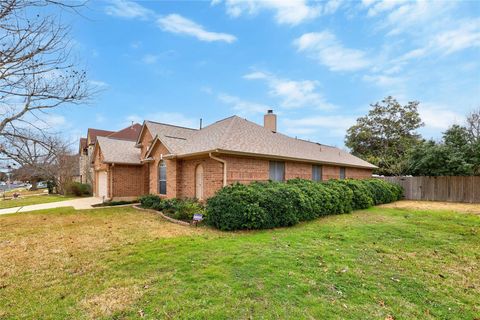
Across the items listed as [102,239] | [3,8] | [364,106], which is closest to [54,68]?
[3,8]

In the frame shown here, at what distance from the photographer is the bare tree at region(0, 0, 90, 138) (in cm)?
397

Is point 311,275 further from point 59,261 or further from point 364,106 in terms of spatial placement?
point 364,106

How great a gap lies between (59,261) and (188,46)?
12.3m

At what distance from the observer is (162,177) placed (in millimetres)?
15117

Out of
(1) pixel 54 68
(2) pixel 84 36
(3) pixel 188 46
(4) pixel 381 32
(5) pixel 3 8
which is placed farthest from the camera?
(3) pixel 188 46

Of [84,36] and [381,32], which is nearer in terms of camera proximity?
[84,36]

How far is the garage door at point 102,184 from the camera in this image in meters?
19.1

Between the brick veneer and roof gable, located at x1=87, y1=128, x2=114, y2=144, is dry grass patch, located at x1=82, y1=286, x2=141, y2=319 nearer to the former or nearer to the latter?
the brick veneer

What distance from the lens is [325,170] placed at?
17297 millimetres

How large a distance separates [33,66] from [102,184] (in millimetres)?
17678

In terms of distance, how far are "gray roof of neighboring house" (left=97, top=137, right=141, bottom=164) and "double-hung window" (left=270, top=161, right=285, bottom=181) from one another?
1064 cm

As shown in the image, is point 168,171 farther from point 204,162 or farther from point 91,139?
point 91,139

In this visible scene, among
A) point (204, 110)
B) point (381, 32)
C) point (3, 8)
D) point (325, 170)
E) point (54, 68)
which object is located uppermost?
point (381, 32)

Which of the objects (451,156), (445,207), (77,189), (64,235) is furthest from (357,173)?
(77,189)
